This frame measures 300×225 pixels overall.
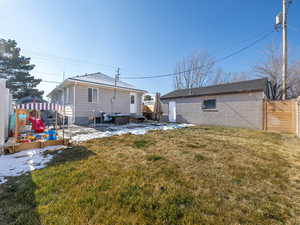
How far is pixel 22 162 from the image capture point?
3090mm

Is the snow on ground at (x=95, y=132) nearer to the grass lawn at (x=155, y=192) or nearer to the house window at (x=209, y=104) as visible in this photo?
the grass lawn at (x=155, y=192)

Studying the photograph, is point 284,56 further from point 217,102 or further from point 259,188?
point 259,188

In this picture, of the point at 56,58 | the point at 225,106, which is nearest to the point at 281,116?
the point at 225,106

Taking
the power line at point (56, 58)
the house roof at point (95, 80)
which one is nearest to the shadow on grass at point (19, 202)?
the house roof at point (95, 80)

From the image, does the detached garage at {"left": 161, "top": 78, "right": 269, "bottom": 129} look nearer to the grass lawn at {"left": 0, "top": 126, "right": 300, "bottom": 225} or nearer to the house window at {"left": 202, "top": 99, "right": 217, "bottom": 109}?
the house window at {"left": 202, "top": 99, "right": 217, "bottom": 109}

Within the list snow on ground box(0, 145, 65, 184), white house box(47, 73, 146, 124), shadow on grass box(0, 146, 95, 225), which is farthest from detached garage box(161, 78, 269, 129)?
shadow on grass box(0, 146, 95, 225)

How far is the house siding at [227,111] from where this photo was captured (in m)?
8.72

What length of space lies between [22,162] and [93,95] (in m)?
7.37

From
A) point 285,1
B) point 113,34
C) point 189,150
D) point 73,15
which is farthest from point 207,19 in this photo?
point 189,150

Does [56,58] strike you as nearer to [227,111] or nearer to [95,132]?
[95,132]

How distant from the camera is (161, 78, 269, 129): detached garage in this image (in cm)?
873

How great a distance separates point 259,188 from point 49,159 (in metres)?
4.51

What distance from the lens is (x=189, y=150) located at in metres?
3.96

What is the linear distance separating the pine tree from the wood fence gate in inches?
1075
